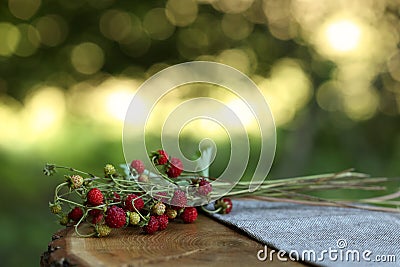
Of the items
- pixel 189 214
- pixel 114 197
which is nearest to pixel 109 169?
pixel 114 197

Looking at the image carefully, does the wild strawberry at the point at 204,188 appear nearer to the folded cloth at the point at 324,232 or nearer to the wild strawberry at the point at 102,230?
the folded cloth at the point at 324,232

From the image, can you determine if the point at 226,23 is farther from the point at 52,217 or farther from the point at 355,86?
the point at 52,217

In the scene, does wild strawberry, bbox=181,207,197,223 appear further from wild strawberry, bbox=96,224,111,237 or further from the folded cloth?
wild strawberry, bbox=96,224,111,237

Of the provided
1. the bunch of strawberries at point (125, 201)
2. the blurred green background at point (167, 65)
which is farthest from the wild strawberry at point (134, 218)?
the blurred green background at point (167, 65)

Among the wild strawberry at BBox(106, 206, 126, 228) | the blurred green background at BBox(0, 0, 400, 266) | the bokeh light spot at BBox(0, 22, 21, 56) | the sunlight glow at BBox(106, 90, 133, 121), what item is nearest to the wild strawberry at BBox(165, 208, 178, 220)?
the wild strawberry at BBox(106, 206, 126, 228)

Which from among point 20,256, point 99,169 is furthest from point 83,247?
point 20,256

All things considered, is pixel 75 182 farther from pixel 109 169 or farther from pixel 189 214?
pixel 189 214
